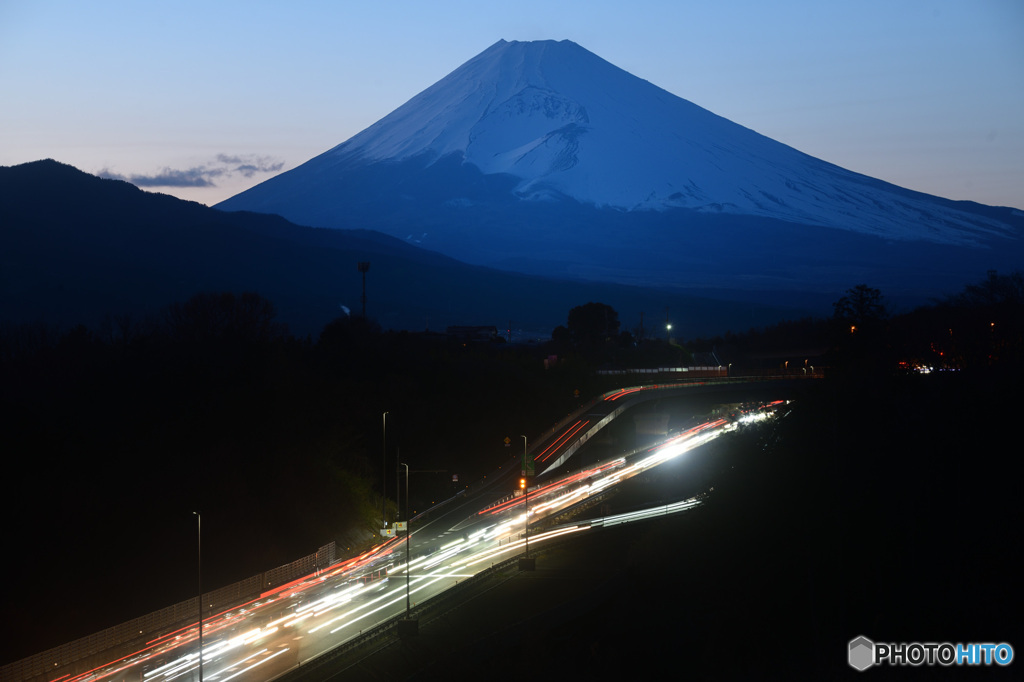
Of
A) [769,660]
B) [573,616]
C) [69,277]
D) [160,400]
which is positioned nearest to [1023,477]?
[769,660]

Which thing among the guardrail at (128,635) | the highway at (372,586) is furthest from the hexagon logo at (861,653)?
the guardrail at (128,635)

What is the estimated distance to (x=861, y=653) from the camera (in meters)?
35.2

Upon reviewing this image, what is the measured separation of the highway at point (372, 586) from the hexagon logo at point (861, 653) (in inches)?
470

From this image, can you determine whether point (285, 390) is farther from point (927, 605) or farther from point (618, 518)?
point (927, 605)

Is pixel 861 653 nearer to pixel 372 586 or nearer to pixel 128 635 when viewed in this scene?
pixel 372 586

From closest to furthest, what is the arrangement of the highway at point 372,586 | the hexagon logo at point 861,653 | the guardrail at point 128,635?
the guardrail at point 128,635 < the highway at point 372,586 < the hexagon logo at point 861,653

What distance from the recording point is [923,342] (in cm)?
7400

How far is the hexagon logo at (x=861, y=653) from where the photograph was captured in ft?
111

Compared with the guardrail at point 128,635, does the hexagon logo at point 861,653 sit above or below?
below

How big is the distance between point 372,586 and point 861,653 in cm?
1621

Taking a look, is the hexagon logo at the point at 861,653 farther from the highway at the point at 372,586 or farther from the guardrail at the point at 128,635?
the guardrail at the point at 128,635

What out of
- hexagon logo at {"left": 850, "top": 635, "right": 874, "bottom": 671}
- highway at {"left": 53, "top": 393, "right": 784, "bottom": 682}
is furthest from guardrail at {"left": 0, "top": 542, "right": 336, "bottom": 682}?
hexagon logo at {"left": 850, "top": 635, "right": 874, "bottom": 671}

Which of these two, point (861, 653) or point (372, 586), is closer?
point (372, 586)

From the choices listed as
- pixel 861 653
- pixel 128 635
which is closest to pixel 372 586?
pixel 128 635
